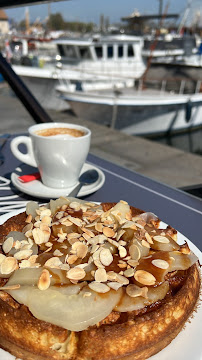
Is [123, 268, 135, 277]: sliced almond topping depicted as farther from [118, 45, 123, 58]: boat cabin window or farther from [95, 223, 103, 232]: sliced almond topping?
[118, 45, 123, 58]: boat cabin window

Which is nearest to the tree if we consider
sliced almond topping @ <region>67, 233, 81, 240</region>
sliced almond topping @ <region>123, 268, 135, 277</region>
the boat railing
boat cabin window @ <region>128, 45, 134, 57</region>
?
boat cabin window @ <region>128, 45, 134, 57</region>

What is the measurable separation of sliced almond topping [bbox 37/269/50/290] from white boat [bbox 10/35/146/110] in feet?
52.9

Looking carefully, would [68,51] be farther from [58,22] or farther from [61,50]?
[58,22]

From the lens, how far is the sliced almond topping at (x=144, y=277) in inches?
37.9

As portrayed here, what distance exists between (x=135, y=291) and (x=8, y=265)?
37 cm

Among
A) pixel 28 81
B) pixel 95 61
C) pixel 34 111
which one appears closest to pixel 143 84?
pixel 95 61

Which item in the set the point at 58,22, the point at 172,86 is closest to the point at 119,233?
the point at 172,86

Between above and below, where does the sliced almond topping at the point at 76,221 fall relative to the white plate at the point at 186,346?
above

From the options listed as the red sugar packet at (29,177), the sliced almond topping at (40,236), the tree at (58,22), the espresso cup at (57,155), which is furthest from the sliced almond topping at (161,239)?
the tree at (58,22)

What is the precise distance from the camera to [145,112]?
14000 mm

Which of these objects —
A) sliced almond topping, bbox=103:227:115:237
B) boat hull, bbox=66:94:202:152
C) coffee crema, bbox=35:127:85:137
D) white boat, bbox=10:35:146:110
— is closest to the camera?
sliced almond topping, bbox=103:227:115:237

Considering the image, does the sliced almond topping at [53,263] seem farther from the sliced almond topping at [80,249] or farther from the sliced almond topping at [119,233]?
the sliced almond topping at [119,233]

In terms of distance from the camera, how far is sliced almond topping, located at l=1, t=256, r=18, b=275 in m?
0.97

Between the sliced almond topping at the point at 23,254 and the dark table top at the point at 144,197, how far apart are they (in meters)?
0.69
